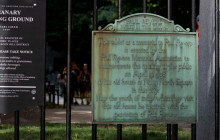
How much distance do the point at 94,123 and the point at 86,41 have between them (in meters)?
29.6

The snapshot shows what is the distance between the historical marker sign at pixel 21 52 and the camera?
489 centimetres

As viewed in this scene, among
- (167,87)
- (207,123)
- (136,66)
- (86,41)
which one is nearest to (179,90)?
(167,87)

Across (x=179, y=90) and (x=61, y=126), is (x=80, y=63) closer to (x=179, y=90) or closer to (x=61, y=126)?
(x=61, y=126)

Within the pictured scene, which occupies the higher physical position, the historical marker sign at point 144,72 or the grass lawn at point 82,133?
the historical marker sign at point 144,72

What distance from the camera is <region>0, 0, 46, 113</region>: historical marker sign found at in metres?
4.89

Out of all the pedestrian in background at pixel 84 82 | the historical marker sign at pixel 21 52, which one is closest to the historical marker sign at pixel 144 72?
the historical marker sign at pixel 21 52

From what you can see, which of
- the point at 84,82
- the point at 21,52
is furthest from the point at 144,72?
the point at 84,82

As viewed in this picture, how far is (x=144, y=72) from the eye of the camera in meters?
5.02

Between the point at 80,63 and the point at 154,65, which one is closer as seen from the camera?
the point at 154,65

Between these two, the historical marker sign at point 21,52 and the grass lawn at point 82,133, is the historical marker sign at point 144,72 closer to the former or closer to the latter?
the historical marker sign at point 21,52

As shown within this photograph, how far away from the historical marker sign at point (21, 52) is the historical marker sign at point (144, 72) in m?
0.63

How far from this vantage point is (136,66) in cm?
501

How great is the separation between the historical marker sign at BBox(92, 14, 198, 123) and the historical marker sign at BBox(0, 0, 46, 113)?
24.7 inches

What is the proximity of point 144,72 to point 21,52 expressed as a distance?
140cm
